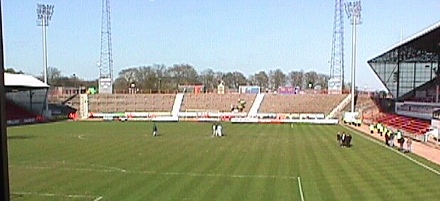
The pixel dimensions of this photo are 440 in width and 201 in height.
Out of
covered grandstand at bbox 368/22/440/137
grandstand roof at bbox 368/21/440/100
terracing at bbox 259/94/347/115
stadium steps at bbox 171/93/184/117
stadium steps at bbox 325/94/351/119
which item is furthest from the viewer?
stadium steps at bbox 171/93/184/117

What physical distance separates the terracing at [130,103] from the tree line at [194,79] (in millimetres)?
15864

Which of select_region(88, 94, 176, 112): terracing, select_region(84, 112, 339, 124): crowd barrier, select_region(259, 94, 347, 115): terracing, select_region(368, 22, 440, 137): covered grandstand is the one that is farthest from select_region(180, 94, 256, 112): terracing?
select_region(368, 22, 440, 137): covered grandstand

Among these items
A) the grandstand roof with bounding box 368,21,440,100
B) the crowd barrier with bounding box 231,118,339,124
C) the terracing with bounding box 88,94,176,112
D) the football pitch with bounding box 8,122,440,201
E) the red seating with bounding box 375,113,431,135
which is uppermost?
the grandstand roof with bounding box 368,21,440,100

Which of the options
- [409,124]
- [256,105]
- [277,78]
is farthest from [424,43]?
[277,78]

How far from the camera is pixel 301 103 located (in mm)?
50000

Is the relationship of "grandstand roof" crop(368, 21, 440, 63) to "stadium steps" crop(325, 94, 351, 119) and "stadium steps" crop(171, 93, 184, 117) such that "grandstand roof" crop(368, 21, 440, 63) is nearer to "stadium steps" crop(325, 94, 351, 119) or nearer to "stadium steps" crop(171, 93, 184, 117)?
"stadium steps" crop(325, 94, 351, 119)

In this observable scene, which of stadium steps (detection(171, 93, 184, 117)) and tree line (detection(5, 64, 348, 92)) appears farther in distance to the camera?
tree line (detection(5, 64, 348, 92))

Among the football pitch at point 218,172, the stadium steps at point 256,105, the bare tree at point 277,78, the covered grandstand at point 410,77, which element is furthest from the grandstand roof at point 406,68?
the bare tree at point 277,78

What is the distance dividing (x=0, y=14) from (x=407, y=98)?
43.3 m

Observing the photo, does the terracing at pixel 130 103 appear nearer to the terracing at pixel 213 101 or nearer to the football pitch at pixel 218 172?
the terracing at pixel 213 101

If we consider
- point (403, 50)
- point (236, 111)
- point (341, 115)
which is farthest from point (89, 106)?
point (403, 50)

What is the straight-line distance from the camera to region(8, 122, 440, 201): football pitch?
422 inches

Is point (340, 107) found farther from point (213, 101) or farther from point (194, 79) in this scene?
point (194, 79)

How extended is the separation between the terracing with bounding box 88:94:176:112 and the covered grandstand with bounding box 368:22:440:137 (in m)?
23.6
